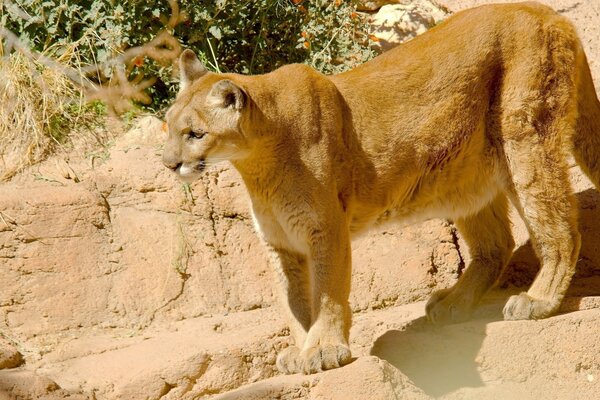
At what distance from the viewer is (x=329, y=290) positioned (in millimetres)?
6453

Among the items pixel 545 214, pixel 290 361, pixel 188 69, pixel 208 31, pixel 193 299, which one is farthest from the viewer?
pixel 208 31

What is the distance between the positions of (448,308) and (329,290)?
4.17ft

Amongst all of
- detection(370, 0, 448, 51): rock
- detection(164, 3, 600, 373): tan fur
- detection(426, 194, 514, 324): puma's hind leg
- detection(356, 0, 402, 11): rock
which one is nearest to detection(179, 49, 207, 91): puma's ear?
detection(164, 3, 600, 373): tan fur

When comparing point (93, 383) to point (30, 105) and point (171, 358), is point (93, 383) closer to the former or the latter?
point (171, 358)

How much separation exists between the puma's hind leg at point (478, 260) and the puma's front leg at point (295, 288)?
1.04m

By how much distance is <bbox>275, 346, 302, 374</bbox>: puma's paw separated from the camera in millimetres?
6375

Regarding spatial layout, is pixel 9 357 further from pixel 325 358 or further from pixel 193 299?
pixel 325 358

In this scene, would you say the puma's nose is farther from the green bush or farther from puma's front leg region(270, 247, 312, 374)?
the green bush

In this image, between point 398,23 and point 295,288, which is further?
point 398,23

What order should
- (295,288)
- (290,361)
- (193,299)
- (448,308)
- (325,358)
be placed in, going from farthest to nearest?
(193,299) < (448,308) < (295,288) < (290,361) < (325,358)

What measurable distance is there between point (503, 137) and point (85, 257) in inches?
121

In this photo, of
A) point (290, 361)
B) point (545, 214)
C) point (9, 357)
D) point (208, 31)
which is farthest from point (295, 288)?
point (208, 31)

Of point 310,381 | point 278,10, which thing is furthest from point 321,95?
point 278,10

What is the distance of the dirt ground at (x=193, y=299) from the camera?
6684 millimetres
